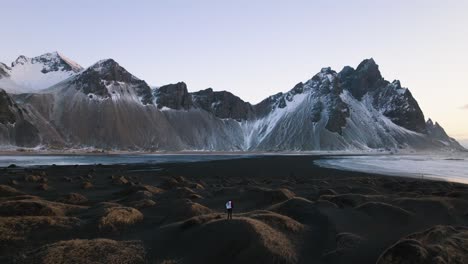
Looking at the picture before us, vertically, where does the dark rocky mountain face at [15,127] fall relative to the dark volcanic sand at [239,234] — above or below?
above

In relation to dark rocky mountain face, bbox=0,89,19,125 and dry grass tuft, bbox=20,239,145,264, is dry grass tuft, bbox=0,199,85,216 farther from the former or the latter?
dark rocky mountain face, bbox=0,89,19,125

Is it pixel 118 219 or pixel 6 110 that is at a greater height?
pixel 6 110

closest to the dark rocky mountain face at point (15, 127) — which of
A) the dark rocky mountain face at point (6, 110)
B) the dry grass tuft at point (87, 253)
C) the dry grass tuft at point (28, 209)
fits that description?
the dark rocky mountain face at point (6, 110)

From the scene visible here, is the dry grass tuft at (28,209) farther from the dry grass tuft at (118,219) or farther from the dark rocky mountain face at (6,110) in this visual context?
the dark rocky mountain face at (6,110)

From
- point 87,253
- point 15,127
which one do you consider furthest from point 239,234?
point 15,127

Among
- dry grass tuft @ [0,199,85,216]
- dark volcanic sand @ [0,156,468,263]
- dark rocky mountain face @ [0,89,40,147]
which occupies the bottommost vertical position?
dark volcanic sand @ [0,156,468,263]

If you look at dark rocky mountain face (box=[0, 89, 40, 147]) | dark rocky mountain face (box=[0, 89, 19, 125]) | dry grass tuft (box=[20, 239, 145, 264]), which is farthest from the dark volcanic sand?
dark rocky mountain face (box=[0, 89, 19, 125])

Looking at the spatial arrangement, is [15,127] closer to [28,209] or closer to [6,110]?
[6,110]

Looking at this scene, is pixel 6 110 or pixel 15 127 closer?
pixel 6 110

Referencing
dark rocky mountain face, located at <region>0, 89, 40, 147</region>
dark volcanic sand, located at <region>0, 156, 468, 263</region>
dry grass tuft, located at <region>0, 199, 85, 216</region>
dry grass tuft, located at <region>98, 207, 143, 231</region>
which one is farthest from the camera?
dark rocky mountain face, located at <region>0, 89, 40, 147</region>

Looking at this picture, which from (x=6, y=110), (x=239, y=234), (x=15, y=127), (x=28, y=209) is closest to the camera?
(x=239, y=234)

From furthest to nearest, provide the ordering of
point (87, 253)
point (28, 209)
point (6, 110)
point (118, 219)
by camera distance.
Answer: point (6, 110), point (28, 209), point (118, 219), point (87, 253)

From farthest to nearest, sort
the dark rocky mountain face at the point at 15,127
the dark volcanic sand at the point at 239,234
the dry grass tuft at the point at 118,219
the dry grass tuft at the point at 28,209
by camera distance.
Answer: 1. the dark rocky mountain face at the point at 15,127
2. the dry grass tuft at the point at 28,209
3. the dry grass tuft at the point at 118,219
4. the dark volcanic sand at the point at 239,234

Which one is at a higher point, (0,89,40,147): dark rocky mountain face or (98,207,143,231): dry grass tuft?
(0,89,40,147): dark rocky mountain face
